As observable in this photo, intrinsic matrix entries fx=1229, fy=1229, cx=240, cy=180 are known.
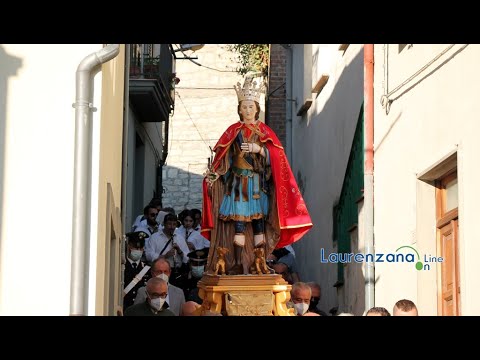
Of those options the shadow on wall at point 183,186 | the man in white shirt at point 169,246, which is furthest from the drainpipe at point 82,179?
the shadow on wall at point 183,186

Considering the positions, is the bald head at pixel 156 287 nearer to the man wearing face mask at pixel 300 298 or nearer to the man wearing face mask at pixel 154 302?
the man wearing face mask at pixel 154 302

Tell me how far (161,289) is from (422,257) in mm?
3007

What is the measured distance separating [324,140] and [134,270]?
24.5 feet

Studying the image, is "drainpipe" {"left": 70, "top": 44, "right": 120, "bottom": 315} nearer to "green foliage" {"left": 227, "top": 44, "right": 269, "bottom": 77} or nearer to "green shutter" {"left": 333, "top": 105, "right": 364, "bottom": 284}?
"green shutter" {"left": 333, "top": 105, "right": 364, "bottom": 284}

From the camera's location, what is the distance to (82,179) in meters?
7.52

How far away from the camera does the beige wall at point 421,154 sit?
1045cm

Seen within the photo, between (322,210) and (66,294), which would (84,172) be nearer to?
(66,294)

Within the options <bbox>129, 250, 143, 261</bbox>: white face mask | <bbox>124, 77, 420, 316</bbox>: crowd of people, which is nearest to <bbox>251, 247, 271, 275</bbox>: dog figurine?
<bbox>124, 77, 420, 316</bbox>: crowd of people

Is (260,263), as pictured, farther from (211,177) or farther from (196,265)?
(196,265)

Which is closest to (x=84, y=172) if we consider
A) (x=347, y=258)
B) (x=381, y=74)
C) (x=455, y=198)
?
(x=455, y=198)

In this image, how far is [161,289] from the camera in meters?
10.3

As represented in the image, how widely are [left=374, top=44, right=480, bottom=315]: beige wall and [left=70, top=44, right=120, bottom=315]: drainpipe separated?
153 inches

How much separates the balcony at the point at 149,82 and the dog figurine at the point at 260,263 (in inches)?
280
